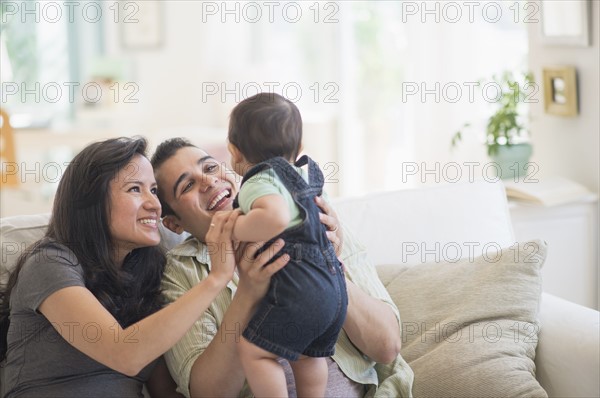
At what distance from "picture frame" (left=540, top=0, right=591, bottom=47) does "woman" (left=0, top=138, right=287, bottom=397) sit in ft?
5.95

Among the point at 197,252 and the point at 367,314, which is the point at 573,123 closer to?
the point at 367,314

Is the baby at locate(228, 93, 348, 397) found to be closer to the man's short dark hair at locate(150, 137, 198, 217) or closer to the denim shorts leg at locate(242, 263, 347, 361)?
the denim shorts leg at locate(242, 263, 347, 361)

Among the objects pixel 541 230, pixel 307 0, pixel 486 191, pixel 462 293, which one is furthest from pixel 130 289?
pixel 307 0

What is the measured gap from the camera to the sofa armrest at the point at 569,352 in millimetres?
1928

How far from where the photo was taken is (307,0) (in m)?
6.27

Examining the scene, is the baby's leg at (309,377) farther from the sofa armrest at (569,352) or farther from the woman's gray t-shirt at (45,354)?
the sofa armrest at (569,352)

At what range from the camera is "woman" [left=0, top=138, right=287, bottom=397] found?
1689mm

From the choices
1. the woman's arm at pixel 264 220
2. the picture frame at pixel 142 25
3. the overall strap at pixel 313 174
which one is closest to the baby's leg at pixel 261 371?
the woman's arm at pixel 264 220

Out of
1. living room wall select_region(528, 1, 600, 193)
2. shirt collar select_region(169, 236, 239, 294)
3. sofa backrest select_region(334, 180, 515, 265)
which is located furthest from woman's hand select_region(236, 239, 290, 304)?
living room wall select_region(528, 1, 600, 193)

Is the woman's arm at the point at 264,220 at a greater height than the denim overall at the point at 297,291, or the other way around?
the woman's arm at the point at 264,220

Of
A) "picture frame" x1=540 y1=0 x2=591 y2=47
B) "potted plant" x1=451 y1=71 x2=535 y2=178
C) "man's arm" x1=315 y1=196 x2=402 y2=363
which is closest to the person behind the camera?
"man's arm" x1=315 y1=196 x2=402 y2=363

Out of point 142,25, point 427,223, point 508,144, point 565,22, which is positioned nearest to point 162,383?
point 427,223

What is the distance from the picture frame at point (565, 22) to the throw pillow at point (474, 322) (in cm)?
122

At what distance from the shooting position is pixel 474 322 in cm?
209
